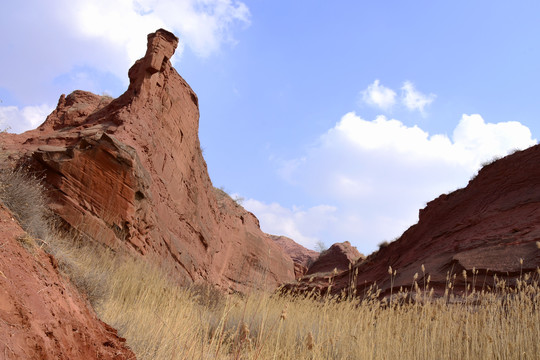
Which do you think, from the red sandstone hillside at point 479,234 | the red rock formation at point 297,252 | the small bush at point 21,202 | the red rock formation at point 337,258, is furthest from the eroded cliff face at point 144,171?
the red rock formation at point 297,252

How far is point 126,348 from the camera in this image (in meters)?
3.45

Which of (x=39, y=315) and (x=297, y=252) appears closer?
(x=39, y=315)

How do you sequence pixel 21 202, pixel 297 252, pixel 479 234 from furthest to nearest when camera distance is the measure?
pixel 297 252
pixel 479 234
pixel 21 202

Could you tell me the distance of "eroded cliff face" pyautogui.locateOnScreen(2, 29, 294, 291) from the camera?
32.5 ft

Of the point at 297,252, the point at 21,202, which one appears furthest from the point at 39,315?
the point at 297,252

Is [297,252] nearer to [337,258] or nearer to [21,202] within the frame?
[337,258]

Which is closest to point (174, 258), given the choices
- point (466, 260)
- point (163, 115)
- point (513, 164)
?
point (163, 115)

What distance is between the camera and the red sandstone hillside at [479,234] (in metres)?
11.0

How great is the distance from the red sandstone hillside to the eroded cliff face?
236 inches

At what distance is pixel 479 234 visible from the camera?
13.5 meters

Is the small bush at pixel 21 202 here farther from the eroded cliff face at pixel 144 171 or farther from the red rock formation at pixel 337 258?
the red rock formation at pixel 337 258

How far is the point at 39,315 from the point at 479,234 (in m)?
14.2

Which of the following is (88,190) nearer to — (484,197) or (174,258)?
(174,258)

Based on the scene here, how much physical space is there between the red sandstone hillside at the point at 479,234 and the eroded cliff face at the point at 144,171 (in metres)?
5.99
